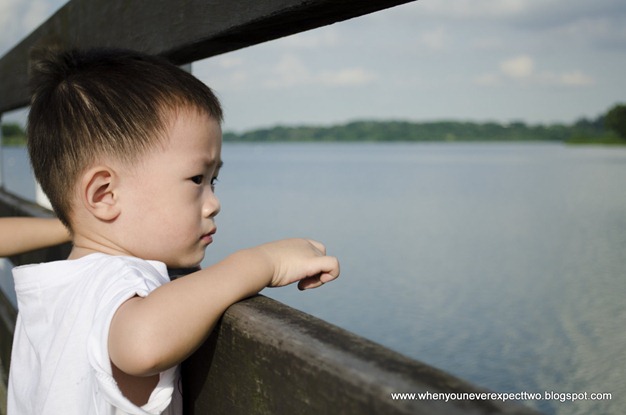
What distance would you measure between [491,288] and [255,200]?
41.7 ft

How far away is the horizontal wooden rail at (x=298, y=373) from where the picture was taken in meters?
0.58

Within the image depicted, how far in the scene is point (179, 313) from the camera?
0.87 meters

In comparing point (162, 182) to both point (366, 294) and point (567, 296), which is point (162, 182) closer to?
point (366, 294)

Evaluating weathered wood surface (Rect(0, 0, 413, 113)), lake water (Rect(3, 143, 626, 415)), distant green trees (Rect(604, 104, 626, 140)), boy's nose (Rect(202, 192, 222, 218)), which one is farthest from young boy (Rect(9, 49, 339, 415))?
distant green trees (Rect(604, 104, 626, 140))

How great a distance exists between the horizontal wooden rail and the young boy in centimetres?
5

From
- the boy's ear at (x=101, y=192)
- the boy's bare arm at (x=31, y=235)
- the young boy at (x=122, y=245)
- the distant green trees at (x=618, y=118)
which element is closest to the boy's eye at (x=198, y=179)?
the young boy at (x=122, y=245)

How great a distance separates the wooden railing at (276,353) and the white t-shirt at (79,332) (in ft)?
0.44

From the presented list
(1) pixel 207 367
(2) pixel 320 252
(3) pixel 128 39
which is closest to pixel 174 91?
(2) pixel 320 252

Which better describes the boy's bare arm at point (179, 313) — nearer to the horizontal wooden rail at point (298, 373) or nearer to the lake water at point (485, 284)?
the horizontal wooden rail at point (298, 373)

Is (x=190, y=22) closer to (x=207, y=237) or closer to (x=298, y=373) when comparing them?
(x=207, y=237)

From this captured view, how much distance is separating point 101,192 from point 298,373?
0.61m

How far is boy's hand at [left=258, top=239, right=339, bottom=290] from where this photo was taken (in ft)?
3.35

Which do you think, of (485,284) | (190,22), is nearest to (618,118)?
(485,284)

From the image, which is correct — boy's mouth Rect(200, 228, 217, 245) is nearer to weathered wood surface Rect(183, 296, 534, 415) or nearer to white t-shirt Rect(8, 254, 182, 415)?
white t-shirt Rect(8, 254, 182, 415)
